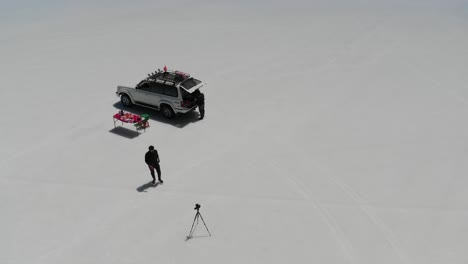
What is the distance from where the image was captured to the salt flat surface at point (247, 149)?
9.76 metres

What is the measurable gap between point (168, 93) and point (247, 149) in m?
4.18

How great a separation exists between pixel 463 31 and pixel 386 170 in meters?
18.4

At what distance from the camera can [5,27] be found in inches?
1070

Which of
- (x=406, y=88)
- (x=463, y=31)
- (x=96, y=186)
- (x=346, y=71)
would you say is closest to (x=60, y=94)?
(x=96, y=186)

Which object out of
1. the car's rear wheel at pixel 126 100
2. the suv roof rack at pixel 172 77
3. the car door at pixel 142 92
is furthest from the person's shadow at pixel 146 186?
the car's rear wheel at pixel 126 100

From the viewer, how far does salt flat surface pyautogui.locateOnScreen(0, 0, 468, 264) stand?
9758 millimetres

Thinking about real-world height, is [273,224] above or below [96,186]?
below

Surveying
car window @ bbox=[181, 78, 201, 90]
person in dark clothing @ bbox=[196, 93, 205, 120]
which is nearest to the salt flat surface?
person in dark clothing @ bbox=[196, 93, 205, 120]

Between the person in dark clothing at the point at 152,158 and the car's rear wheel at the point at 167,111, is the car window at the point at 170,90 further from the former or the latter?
the person in dark clothing at the point at 152,158

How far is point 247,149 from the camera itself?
44.8 feet

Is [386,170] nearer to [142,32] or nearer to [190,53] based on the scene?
Result: [190,53]

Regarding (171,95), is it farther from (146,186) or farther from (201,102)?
(146,186)

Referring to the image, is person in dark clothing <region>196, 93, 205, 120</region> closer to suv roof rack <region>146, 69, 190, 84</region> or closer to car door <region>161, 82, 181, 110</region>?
car door <region>161, 82, 181, 110</region>

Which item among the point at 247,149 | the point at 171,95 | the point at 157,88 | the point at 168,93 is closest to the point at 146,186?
the point at 247,149
